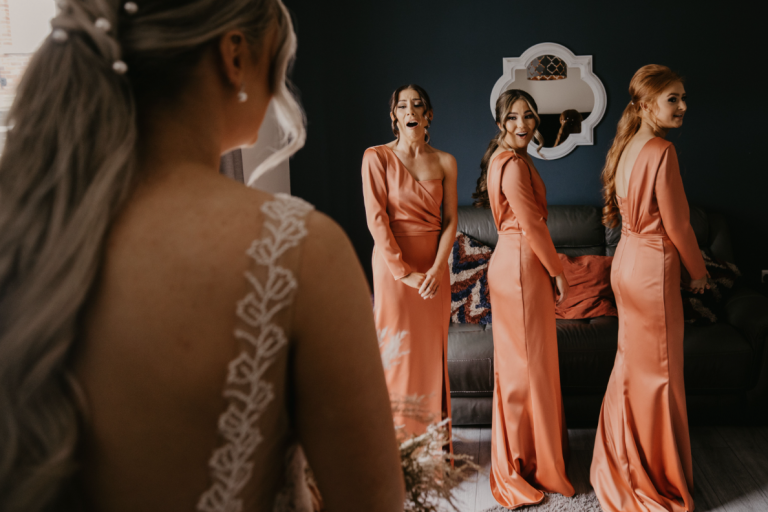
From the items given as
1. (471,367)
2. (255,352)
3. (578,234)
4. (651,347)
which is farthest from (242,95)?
(578,234)

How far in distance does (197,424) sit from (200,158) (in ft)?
0.83

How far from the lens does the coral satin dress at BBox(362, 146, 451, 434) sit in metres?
2.43

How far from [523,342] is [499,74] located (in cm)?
244

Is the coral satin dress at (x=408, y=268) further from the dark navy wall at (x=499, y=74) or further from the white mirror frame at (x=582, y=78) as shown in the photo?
the dark navy wall at (x=499, y=74)

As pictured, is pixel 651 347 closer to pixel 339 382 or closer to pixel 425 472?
pixel 425 472

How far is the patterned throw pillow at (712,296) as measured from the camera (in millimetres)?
2979

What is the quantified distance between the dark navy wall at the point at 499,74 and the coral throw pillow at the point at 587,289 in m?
0.82

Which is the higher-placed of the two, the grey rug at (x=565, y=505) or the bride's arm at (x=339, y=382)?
the bride's arm at (x=339, y=382)

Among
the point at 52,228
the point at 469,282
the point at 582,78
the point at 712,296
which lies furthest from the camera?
the point at 582,78

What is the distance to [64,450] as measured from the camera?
0.44 m

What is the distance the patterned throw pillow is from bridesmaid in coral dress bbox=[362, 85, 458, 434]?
1512 mm

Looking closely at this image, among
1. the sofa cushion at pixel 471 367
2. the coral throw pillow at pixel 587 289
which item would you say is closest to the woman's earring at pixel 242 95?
the sofa cushion at pixel 471 367

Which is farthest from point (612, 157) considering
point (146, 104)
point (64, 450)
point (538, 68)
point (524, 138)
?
point (64, 450)

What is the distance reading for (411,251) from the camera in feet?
8.11
